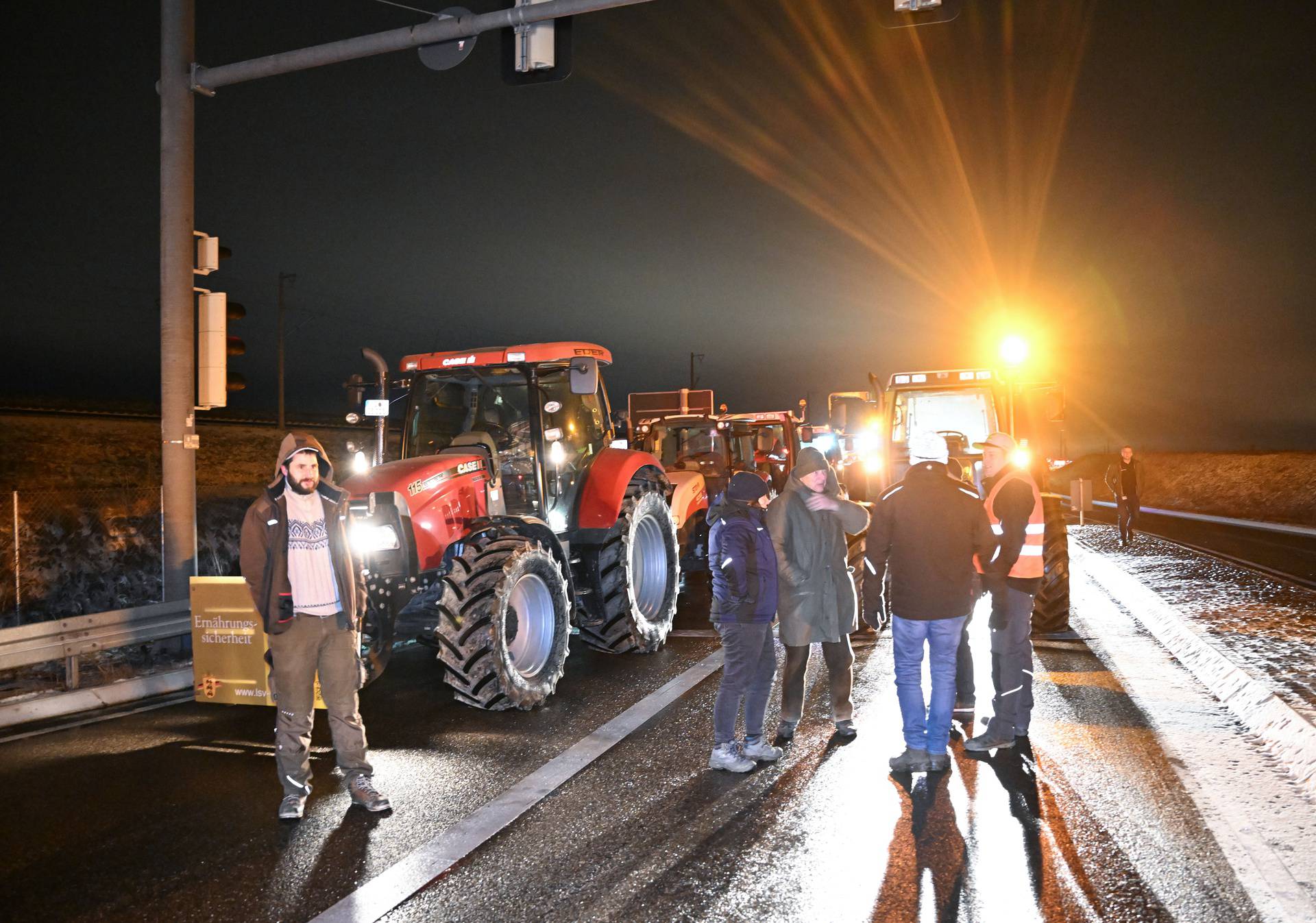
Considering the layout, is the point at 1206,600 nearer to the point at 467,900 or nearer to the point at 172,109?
the point at 467,900

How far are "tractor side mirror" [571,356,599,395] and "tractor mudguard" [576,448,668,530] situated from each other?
131cm

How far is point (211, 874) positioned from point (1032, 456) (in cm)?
1009

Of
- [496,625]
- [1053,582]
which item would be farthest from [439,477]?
[1053,582]

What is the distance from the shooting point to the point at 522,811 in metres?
4.99

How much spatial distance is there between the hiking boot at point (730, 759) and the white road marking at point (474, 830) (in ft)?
2.51

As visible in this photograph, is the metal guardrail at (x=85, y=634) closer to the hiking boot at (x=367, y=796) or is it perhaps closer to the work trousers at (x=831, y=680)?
the hiking boot at (x=367, y=796)

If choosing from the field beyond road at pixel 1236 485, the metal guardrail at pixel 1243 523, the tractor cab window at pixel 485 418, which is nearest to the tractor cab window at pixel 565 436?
the tractor cab window at pixel 485 418

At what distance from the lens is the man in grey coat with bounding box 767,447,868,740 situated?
6094 millimetres

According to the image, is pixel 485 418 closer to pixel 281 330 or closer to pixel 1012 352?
pixel 1012 352

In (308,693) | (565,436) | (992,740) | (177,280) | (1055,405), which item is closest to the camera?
(308,693)

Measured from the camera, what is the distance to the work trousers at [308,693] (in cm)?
511

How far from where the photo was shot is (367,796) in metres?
5.05

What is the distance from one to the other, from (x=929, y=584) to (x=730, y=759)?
1.57 meters

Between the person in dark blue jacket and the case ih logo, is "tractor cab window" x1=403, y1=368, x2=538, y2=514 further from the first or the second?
the person in dark blue jacket
